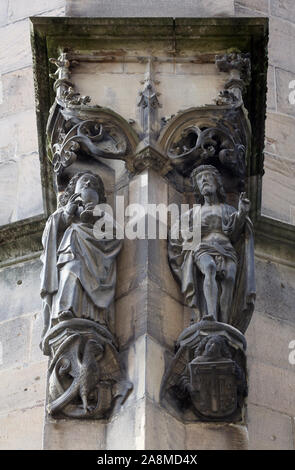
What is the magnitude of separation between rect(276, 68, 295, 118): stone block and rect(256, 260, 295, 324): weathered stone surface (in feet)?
6.97

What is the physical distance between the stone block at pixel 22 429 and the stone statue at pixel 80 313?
4.35 ft

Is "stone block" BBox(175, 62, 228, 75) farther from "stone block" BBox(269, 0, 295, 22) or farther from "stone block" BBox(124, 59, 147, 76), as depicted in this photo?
"stone block" BBox(269, 0, 295, 22)

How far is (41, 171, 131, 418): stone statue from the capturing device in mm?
10422

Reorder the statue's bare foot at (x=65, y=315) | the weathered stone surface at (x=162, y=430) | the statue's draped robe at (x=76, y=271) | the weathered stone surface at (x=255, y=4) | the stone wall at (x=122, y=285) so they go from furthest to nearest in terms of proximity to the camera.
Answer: the weathered stone surface at (x=255, y=4)
the stone wall at (x=122, y=285)
the statue's draped robe at (x=76, y=271)
the statue's bare foot at (x=65, y=315)
the weathered stone surface at (x=162, y=430)

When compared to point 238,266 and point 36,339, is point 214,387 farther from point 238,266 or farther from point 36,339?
point 36,339

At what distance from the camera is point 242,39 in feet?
41.4

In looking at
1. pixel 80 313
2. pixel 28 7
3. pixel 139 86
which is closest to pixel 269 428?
pixel 80 313

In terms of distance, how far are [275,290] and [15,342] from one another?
1.93 m

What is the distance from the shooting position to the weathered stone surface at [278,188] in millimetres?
13789

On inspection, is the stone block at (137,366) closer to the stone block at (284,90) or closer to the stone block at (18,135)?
the stone block at (18,135)

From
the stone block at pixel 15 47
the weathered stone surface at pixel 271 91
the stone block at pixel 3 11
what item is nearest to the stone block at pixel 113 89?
the weathered stone surface at pixel 271 91

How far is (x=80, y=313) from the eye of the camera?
10.7 m

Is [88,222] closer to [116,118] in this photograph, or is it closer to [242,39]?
[116,118]
